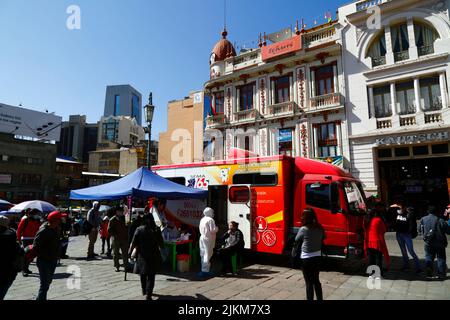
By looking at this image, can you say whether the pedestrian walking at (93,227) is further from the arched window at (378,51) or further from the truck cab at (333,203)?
the arched window at (378,51)

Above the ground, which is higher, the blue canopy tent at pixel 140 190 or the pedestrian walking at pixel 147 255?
the blue canopy tent at pixel 140 190

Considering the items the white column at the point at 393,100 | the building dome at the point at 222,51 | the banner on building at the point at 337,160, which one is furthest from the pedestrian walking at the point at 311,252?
the building dome at the point at 222,51

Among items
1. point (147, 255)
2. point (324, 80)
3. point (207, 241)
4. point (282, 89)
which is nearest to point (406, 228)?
point (207, 241)

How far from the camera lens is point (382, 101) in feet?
57.5

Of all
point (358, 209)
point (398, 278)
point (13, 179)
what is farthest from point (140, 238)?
point (13, 179)

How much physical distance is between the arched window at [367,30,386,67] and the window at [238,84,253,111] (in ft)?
28.2

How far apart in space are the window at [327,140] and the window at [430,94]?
16.4 ft

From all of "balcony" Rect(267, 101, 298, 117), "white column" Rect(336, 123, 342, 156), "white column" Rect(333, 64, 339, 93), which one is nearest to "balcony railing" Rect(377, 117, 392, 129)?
"white column" Rect(336, 123, 342, 156)

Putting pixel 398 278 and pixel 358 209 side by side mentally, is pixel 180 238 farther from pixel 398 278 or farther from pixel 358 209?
pixel 398 278

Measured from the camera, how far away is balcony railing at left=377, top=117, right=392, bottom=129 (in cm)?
1683

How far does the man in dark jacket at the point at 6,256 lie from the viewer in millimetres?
4562

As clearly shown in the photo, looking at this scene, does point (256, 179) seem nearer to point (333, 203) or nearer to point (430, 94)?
point (333, 203)
